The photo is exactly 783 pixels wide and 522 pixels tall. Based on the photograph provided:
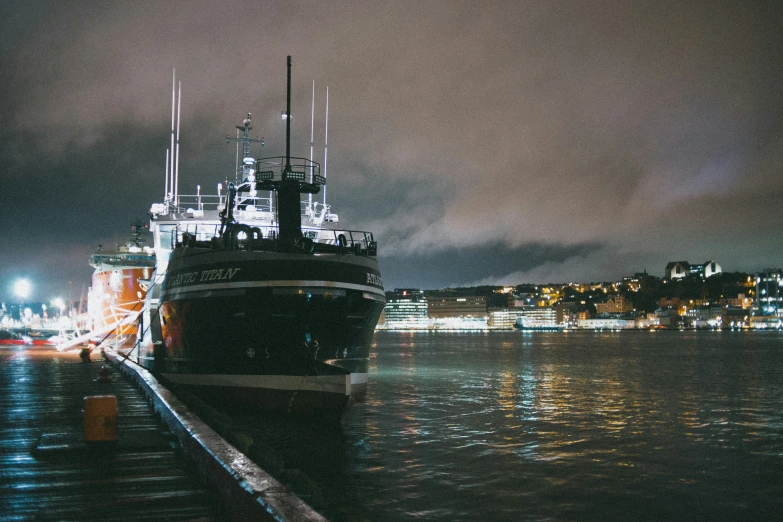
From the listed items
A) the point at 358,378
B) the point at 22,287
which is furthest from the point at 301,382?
the point at 22,287

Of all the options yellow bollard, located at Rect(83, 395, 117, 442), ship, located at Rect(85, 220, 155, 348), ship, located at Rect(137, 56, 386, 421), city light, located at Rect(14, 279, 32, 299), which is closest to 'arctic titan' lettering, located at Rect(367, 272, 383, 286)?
ship, located at Rect(137, 56, 386, 421)

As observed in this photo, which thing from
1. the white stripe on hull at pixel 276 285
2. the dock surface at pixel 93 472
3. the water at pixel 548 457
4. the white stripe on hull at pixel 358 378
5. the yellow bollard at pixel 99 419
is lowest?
the water at pixel 548 457

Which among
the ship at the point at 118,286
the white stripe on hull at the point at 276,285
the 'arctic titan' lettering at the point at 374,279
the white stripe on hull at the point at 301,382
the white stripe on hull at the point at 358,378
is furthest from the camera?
the ship at the point at 118,286

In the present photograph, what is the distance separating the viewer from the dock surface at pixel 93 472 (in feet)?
23.0

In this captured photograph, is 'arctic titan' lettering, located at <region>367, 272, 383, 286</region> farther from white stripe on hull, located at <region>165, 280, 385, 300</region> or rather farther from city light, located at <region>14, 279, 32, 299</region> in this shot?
city light, located at <region>14, 279, 32, 299</region>

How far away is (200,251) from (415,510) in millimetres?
11702

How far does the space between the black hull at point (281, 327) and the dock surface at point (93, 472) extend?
4370mm

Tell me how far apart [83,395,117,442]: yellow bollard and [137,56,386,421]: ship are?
811 cm

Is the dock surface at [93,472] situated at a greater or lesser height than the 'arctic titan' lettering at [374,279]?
lesser

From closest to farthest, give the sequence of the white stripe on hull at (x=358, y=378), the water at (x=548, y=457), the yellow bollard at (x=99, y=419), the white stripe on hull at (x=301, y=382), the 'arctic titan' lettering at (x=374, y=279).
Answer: the yellow bollard at (x=99, y=419) → the water at (x=548, y=457) → the white stripe on hull at (x=301, y=382) → the white stripe on hull at (x=358, y=378) → the 'arctic titan' lettering at (x=374, y=279)

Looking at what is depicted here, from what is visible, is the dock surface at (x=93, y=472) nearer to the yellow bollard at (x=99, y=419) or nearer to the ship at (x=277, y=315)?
the yellow bollard at (x=99, y=419)

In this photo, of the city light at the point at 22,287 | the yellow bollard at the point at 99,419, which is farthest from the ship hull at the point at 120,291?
the yellow bollard at the point at 99,419

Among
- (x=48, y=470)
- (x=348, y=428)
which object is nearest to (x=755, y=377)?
(x=348, y=428)

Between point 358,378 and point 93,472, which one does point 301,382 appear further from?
point 93,472
